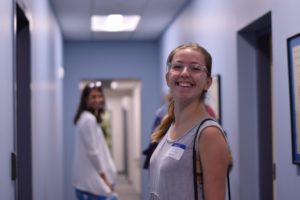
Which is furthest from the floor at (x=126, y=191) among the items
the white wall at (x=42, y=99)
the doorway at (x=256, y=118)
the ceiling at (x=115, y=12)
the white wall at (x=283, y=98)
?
the white wall at (x=283, y=98)

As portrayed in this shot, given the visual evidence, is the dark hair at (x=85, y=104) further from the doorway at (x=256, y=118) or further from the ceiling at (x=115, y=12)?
the ceiling at (x=115, y=12)

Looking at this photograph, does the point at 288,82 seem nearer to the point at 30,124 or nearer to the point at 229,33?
the point at 229,33

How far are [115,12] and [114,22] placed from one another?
57cm

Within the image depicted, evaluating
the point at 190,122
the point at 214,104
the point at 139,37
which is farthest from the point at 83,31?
the point at 190,122

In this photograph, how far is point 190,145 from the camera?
60.0 inches

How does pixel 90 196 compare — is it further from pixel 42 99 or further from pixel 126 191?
pixel 126 191

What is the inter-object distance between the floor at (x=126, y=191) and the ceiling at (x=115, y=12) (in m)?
3.50

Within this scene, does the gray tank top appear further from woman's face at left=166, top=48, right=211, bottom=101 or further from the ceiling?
the ceiling

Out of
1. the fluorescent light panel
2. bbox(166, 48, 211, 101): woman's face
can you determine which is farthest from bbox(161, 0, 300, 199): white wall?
bbox(166, 48, 211, 101): woman's face

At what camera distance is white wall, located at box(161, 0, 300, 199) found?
8.48 feet

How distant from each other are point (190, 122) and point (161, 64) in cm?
570

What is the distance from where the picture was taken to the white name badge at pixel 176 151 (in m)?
1.54

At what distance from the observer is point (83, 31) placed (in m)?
6.87

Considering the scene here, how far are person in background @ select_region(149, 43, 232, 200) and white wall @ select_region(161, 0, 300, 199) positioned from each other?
3.31 ft
